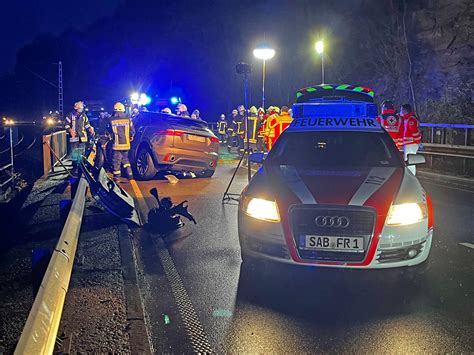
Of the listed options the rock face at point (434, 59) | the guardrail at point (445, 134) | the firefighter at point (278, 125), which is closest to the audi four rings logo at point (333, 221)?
the firefighter at point (278, 125)

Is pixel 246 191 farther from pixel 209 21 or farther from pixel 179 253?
pixel 209 21

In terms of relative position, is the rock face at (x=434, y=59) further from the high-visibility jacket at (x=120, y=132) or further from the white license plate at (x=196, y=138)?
the high-visibility jacket at (x=120, y=132)

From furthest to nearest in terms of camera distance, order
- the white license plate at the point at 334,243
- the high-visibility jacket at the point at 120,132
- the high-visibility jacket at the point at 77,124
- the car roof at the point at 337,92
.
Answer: the high-visibility jacket at the point at 77,124
the high-visibility jacket at the point at 120,132
the car roof at the point at 337,92
the white license plate at the point at 334,243

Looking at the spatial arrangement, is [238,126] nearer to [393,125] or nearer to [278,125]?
[278,125]

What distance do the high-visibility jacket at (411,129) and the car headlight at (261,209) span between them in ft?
21.7

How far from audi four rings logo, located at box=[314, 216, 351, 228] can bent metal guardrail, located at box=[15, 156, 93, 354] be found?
2.17m

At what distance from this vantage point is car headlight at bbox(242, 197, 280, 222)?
4.82 meters

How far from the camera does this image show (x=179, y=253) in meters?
6.31

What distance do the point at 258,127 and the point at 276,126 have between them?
6428mm

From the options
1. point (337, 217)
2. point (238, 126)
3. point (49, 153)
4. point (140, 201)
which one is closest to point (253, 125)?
point (238, 126)

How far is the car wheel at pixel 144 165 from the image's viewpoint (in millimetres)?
12523

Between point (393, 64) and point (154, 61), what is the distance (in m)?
45.0

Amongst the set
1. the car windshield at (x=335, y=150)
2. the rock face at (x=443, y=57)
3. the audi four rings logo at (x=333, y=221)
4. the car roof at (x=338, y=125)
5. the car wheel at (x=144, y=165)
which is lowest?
the car wheel at (x=144, y=165)

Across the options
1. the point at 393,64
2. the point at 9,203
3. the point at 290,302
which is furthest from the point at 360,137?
the point at 393,64
